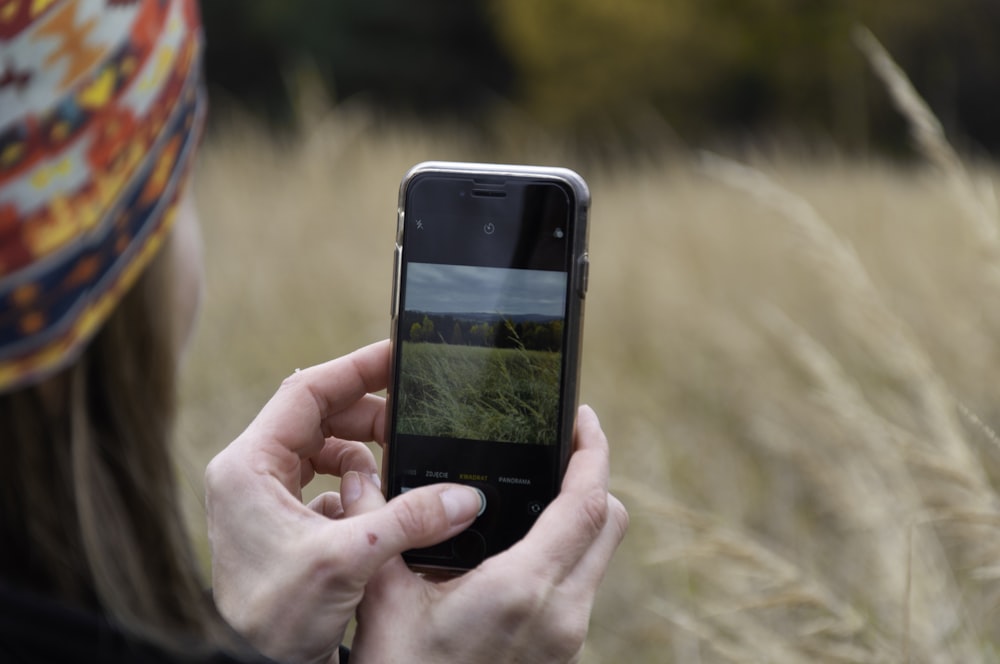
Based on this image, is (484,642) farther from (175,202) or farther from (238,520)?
(175,202)

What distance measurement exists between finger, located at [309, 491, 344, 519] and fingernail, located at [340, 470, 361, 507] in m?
0.08

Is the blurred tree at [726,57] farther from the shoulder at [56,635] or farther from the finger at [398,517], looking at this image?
the shoulder at [56,635]

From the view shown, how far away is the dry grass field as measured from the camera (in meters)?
1.34

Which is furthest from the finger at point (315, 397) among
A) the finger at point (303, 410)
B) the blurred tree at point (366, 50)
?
the blurred tree at point (366, 50)

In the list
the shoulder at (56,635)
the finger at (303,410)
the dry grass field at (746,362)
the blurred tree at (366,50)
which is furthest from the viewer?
the blurred tree at (366,50)

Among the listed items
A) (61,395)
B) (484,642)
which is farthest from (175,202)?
(484,642)

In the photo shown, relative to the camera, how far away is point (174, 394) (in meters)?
0.97

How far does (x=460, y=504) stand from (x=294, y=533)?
145mm

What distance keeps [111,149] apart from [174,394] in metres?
0.22

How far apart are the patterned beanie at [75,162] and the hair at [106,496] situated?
2 centimetres

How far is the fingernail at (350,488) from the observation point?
0.86 metres

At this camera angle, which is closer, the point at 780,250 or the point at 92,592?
the point at 92,592

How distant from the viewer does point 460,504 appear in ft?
2.89

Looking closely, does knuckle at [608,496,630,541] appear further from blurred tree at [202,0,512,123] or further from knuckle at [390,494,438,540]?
blurred tree at [202,0,512,123]
